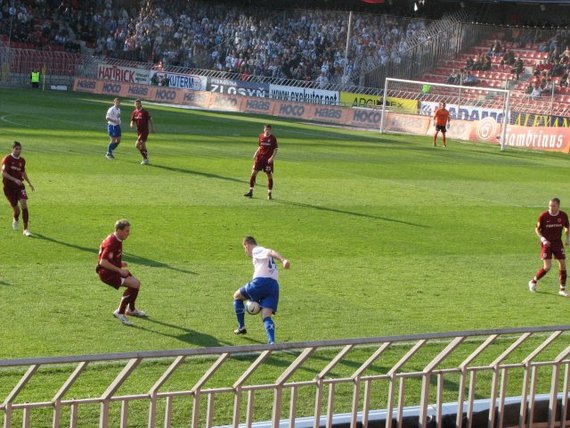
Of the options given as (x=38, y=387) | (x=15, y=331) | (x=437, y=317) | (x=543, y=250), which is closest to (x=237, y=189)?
(x=543, y=250)

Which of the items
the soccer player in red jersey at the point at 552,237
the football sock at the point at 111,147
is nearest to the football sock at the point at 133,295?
the soccer player in red jersey at the point at 552,237

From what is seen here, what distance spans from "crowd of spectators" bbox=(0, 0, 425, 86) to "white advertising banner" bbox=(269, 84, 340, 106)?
12.0 feet

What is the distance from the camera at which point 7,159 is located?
19953 millimetres

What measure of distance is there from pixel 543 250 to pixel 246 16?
55.0 meters

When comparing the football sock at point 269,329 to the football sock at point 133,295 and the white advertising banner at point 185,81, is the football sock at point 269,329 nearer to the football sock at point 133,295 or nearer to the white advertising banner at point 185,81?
the football sock at point 133,295

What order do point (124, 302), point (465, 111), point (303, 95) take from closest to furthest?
point (124, 302), point (465, 111), point (303, 95)

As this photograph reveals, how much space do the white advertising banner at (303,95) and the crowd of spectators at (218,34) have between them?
3.65 meters

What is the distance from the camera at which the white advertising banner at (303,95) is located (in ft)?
187

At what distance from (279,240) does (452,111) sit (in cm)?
3124

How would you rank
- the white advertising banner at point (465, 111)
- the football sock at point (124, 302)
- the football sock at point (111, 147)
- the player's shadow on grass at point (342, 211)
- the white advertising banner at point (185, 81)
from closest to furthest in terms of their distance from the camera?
the football sock at point (124, 302) → the player's shadow on grass at point (342, 211) → the football sock at point (111, 147) → the white advertising banner at point (465, 111) → the white advertising banner at point (185, 81)

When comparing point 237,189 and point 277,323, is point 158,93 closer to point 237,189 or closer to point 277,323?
point 237,189

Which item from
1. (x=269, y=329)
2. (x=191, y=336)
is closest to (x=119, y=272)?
(x=191, y=336)

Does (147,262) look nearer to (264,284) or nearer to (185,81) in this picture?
(264,284)

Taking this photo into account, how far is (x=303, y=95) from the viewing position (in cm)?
5812
